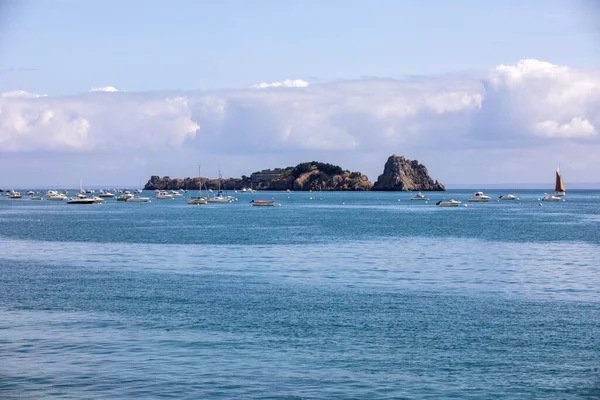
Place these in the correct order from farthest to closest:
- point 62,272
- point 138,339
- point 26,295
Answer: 1. point 62,272
2. point 26,295
3. point 138,339

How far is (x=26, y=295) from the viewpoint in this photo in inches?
1724

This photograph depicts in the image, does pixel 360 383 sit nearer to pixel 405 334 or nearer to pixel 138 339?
pixel 405 334

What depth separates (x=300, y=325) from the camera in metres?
35.5

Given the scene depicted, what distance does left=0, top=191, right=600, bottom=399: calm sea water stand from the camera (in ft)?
86.7

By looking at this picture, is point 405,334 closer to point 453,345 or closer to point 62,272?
point 453,345

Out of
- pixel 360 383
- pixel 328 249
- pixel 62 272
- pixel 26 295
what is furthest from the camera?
pixel 328 249

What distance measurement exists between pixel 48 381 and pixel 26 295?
18784 millimetres

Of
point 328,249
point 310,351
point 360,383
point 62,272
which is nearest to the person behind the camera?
point 360,383

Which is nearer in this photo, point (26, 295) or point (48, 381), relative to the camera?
point (48, 381)

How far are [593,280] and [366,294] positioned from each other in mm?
17778

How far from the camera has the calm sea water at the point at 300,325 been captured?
26.4 m

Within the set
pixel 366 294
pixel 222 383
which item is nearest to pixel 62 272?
pixel 366 294

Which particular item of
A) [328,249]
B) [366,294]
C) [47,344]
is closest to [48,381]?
[47,344]

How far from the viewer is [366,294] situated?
44.9 metres
